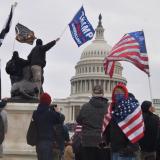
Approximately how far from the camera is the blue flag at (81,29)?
14.8m

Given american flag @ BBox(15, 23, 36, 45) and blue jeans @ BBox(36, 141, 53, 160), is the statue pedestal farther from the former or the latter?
blue jeans @ BBox(36, 141, 53, 160)

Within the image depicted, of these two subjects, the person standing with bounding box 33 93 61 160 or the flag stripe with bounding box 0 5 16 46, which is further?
the flag stripe with bounding box 0 5 16 46

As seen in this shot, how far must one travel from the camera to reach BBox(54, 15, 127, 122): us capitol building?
109312 millimetres

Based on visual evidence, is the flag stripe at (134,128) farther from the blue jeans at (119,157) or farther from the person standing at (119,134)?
the blue jeans at (119,157)

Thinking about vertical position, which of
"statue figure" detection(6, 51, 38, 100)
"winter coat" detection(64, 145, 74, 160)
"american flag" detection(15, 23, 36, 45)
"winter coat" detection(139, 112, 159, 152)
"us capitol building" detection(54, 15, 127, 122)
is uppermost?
"us capitol building" detection(54, 15, 127, 122)

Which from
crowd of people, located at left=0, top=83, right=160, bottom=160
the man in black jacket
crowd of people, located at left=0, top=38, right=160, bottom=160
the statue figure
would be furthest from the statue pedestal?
crowd of people, located at left=0, top=83, right=160, bottom=160

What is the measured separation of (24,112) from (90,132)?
4.86 meters

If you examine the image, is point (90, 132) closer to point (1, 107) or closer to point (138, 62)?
point (1, 107)

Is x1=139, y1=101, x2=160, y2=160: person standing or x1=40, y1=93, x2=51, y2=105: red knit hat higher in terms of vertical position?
x1=40, y1=93, x2=51, y2=105: red knit hat

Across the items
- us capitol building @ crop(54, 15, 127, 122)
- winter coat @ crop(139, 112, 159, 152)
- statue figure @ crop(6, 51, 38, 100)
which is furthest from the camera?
us capitol building @ crop(54, 15, 127, 122)

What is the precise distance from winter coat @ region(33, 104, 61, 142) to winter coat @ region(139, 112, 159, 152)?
1.37 metres

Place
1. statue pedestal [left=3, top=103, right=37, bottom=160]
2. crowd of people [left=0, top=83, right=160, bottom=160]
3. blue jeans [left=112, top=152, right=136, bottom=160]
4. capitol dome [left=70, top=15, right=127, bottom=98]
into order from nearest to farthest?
blue jeans [left=112, top=152, right=136, bottom=160]
crowd of people [left=0, top=83, right=160, bottom=160]
statue pedestal [left=3, top=103, right=37, bottom=160]
capitol dome [left=70, top=15, right=127, bottom=98]

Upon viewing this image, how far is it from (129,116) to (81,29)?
777cm

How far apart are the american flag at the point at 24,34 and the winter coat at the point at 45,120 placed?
6.99 meters
